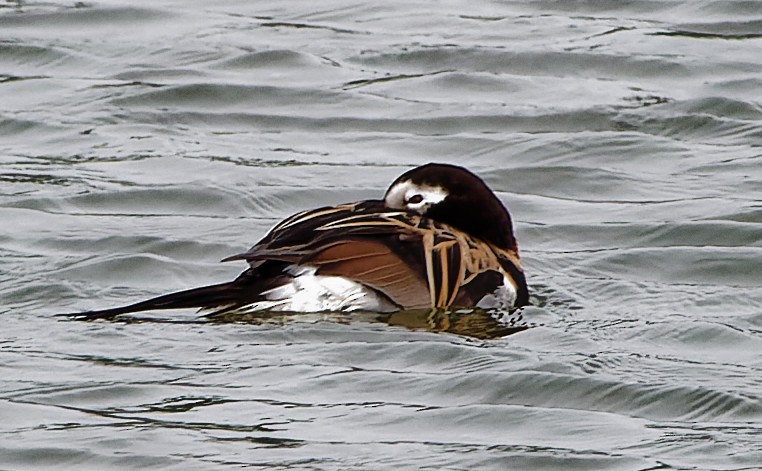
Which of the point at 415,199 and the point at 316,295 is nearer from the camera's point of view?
the point at 316,295

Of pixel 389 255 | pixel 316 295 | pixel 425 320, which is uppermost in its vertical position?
pixel 389 255

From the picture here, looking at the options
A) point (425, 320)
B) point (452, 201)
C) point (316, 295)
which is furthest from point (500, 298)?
point (316, 295)

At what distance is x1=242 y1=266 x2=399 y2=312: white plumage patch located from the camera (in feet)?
24.7

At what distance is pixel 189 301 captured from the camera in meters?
7.40

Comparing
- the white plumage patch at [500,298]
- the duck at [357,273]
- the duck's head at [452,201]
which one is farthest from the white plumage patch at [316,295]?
the duck's head at [452,201]

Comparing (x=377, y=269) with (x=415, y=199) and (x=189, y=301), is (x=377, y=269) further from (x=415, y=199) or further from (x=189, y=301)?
(x=189, y=301)

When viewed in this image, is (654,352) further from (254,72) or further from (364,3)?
(364,3)

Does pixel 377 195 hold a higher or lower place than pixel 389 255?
lower

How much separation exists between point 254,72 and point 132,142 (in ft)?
6.17

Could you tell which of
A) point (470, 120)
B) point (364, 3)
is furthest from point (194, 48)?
point (470, 120)

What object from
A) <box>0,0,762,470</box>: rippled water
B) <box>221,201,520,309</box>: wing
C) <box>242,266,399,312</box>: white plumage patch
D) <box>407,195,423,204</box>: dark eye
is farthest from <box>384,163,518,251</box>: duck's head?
<box>242,266,399,312</box>: white plumage patch

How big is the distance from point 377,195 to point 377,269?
2354 mm

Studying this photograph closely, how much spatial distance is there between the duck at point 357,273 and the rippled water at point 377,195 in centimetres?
10

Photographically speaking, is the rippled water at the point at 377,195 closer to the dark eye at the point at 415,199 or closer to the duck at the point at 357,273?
the duck at the point at 357,273
